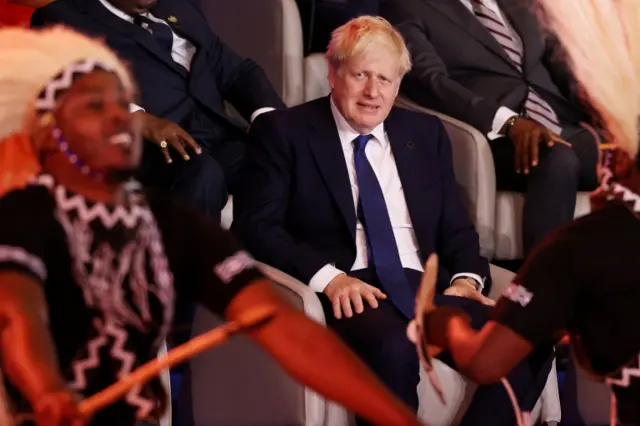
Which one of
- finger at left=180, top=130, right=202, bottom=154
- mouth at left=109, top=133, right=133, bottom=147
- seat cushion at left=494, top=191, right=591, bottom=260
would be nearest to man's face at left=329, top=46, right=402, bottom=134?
finger at left=180, top=130, right=202, bottom=154

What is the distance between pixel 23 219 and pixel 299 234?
939 millimetres

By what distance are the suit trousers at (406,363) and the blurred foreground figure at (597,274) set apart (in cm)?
47

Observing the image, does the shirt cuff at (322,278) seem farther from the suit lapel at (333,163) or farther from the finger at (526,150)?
the finger at (526,150)

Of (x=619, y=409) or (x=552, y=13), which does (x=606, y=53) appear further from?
(x=619, y=409)

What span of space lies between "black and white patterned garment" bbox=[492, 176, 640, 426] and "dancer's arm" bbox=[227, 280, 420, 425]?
24cm

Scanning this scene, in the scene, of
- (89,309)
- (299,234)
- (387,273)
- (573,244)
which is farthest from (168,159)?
(573,244)

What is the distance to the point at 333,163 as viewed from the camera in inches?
75.7

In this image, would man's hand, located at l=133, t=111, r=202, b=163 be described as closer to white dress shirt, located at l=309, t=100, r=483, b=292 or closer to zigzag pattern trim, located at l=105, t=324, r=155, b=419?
white dress shirt, located at l=309, t=100, r=483, b=292

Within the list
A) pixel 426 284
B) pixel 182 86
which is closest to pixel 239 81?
pixel 182 86

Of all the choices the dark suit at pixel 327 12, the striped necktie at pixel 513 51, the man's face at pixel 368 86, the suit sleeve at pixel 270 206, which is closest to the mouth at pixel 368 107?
the man's face at pixel 368 86

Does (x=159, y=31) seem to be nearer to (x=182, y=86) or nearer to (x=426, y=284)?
(x=182, y=86)

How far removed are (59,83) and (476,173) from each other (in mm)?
1283

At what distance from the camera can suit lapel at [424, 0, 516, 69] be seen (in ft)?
8.38

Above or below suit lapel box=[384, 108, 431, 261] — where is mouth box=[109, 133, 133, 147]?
above
